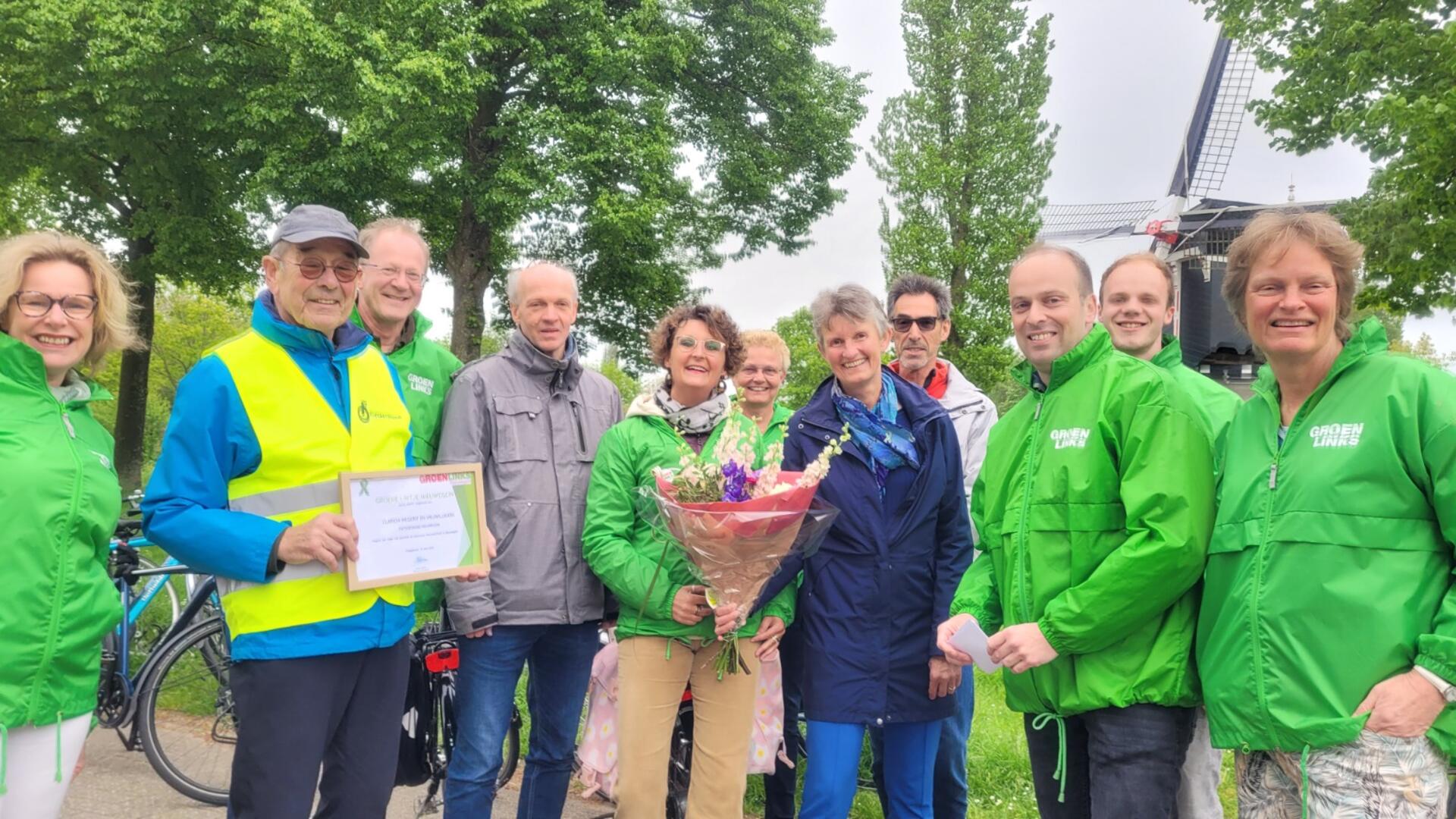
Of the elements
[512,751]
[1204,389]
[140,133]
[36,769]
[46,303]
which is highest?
[140,133]

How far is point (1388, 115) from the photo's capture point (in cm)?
1248

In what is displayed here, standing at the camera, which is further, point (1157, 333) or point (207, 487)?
point (1157, 333)

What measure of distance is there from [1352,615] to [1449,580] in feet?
0.84

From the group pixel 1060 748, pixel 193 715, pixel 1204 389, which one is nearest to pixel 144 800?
pixel 193 715

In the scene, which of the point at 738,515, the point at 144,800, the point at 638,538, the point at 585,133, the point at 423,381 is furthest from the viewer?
the point at 585,133

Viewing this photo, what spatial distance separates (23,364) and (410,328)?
4.78 feet

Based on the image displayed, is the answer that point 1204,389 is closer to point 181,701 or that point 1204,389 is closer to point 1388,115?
point 181,701

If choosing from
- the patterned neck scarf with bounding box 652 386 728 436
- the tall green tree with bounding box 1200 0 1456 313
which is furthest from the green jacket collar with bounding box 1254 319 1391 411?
the tall green tree with bounding box 1200 0 1456 313

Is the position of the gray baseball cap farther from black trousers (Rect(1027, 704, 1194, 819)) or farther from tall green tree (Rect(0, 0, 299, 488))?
tall green tree (Rect(0, 0, 299, 488))

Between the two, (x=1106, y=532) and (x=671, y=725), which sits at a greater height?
(x=1106, y=532)

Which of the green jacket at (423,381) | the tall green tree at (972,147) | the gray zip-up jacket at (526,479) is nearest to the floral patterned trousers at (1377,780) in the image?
the gray zip-up jacket at (526,479)

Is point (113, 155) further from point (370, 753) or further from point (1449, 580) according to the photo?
point (1449, 580)

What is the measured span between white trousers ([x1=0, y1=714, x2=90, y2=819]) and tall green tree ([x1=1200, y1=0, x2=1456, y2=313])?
1516cm

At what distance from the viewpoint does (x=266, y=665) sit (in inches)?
99.9
